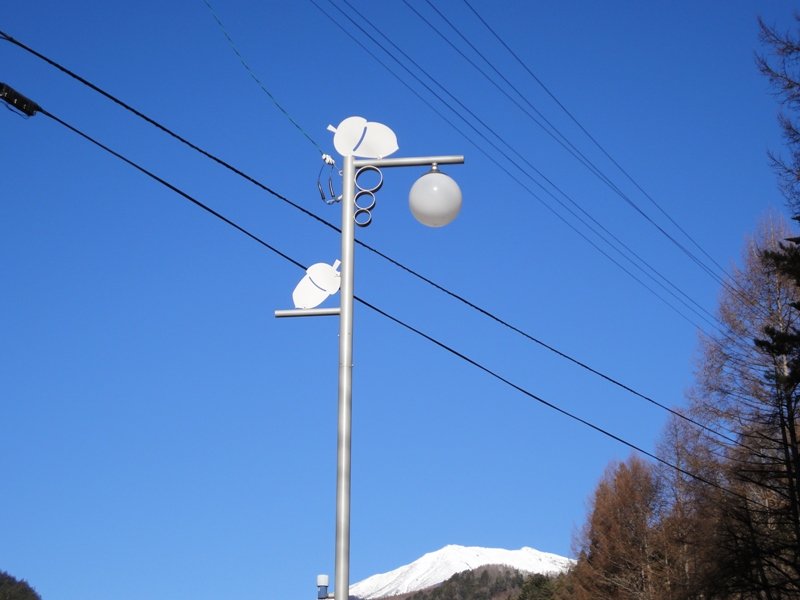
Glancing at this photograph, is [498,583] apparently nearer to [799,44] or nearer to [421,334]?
[799,44]

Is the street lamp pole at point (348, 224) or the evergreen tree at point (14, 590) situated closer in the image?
the street lamp pole at point (348, 224)

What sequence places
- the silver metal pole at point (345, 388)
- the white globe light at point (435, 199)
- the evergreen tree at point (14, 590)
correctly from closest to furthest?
1. the silver metal pole at point (345, 388)
2. the white globe light at point (435, 199)
3. the evergreen tree at point (14, 590)

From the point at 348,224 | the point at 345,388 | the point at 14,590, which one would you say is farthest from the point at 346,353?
the point at 14,590

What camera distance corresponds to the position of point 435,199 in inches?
302

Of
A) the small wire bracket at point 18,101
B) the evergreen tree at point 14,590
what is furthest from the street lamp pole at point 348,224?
the evergreen tree at point 14,590

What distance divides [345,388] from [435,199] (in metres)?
1.59

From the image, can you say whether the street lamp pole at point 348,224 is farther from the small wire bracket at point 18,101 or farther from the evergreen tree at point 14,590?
the evergreen tree at point 14,590

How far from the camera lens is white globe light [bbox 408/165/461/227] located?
302 inches

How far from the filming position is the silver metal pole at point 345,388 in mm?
6809

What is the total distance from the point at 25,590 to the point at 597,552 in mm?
55065

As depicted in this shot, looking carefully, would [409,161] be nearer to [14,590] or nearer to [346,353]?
[346,353]

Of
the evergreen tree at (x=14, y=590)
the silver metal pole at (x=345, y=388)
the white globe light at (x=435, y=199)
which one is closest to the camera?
the silver metal pole at (x=345, y=388)

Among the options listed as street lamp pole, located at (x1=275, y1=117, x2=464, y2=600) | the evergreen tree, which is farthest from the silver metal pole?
the evergreen tree

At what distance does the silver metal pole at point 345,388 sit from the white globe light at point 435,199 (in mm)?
498
